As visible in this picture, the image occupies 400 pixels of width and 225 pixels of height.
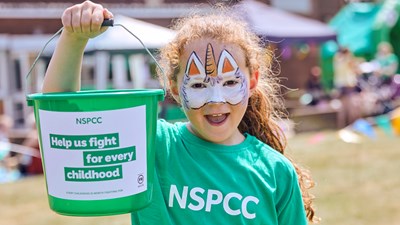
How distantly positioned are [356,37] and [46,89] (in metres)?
16.5

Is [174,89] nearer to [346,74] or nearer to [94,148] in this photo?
[94,148]

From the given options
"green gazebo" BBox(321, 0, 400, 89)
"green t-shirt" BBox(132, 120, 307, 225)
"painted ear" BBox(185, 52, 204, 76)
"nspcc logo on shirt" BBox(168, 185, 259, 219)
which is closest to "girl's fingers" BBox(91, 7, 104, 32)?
"painted ear" BBox(185, 52, 204, 76)

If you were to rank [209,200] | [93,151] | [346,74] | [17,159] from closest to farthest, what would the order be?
[93,151] < [209,200] < [17,159] < [346,74]

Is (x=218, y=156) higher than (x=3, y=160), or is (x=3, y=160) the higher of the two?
(x=218, y=156)

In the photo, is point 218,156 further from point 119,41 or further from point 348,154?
point 119,41

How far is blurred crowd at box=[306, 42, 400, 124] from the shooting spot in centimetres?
1368

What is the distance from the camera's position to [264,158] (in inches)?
86.8

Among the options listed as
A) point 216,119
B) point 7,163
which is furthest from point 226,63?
point 7,163

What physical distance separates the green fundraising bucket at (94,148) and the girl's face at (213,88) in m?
0.26

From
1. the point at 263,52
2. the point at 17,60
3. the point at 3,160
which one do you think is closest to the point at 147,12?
the point at 17,60

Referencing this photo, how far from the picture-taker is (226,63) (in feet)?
6.96

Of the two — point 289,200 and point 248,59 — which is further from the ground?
point 248,59

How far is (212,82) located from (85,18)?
1.55 feet

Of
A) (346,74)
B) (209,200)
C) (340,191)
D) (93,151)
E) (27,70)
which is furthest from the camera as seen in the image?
(27,70)
